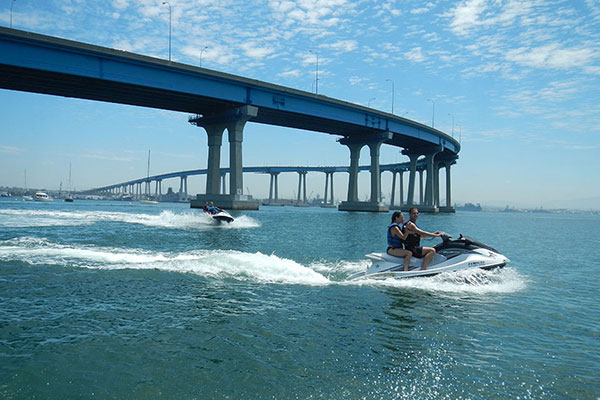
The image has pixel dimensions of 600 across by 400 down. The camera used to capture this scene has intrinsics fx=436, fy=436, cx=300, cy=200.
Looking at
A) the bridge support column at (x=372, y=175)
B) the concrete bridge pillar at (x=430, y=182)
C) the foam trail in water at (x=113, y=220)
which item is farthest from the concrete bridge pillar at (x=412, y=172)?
the foam trail in water at (x=113, y=220)

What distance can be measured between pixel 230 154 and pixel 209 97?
35.3 ft

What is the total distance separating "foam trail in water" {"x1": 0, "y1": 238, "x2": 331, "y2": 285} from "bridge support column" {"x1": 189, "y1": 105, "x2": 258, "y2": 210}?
45056mm

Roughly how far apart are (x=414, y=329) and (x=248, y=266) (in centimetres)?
639

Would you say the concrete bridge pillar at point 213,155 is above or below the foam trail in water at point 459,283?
above

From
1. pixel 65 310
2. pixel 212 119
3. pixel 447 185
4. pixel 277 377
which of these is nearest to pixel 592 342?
pixel 277 377

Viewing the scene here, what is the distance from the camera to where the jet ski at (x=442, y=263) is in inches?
452

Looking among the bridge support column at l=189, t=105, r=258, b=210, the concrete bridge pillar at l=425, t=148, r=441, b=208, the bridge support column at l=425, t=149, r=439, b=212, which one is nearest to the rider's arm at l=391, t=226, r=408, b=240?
the bridge support column at l=189, t=105, r=258, b=210

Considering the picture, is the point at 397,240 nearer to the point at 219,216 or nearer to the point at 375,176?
the point at 219,216

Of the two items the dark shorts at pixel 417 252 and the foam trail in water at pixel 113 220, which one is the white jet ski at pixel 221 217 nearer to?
the foam trail in water at pixel 113 220

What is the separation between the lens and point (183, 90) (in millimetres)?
50781

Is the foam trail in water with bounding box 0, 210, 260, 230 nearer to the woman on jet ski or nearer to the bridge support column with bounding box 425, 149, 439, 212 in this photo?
the woman on jet ski

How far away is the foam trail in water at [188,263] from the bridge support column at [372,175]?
68601 millimetres

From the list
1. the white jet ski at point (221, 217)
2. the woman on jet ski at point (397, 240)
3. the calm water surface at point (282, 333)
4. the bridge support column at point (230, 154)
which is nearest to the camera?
the calm water surface at point (282, 333)

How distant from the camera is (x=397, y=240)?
11.8 metres
